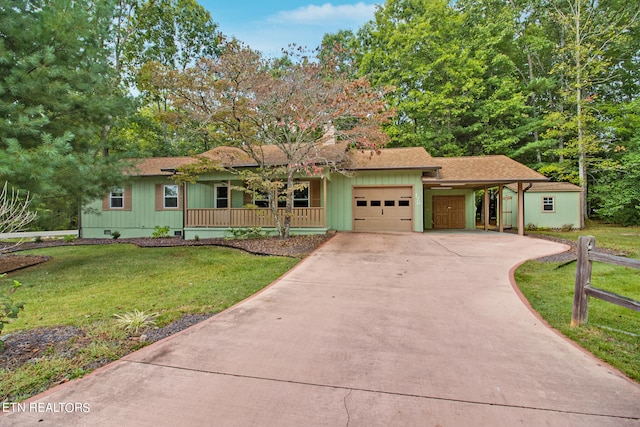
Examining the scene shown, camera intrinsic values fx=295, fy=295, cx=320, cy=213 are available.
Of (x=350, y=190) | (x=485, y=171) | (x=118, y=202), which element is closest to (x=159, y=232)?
(x=118, y=202)

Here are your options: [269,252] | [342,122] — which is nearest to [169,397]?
[269,252]

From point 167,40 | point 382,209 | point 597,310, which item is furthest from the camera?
point 167,40

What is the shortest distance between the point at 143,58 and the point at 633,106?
32.9 meters

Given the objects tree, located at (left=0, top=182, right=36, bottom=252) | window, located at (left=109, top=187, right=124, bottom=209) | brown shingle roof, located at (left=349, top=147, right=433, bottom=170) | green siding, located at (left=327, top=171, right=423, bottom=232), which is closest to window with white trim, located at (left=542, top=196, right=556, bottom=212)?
brown shingle roof, located at (left=349, top=147, right=433, bottom=170)

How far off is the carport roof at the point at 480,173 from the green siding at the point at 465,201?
5.92 feet

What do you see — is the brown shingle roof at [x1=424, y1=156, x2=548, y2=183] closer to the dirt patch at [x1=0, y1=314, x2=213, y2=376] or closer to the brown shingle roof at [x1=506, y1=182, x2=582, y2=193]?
the brown shingle roof at [x1=506, y1=182, x2=582, y2=193]

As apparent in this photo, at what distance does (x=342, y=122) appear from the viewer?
10312mm

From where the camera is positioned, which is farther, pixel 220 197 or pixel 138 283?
pixel 220 197

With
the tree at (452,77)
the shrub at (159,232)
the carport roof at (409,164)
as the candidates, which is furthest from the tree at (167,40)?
the tree at (452,77)

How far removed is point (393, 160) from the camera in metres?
13.8

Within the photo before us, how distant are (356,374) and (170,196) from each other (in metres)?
14.4

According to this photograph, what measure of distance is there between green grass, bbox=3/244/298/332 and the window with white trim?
16.2m
